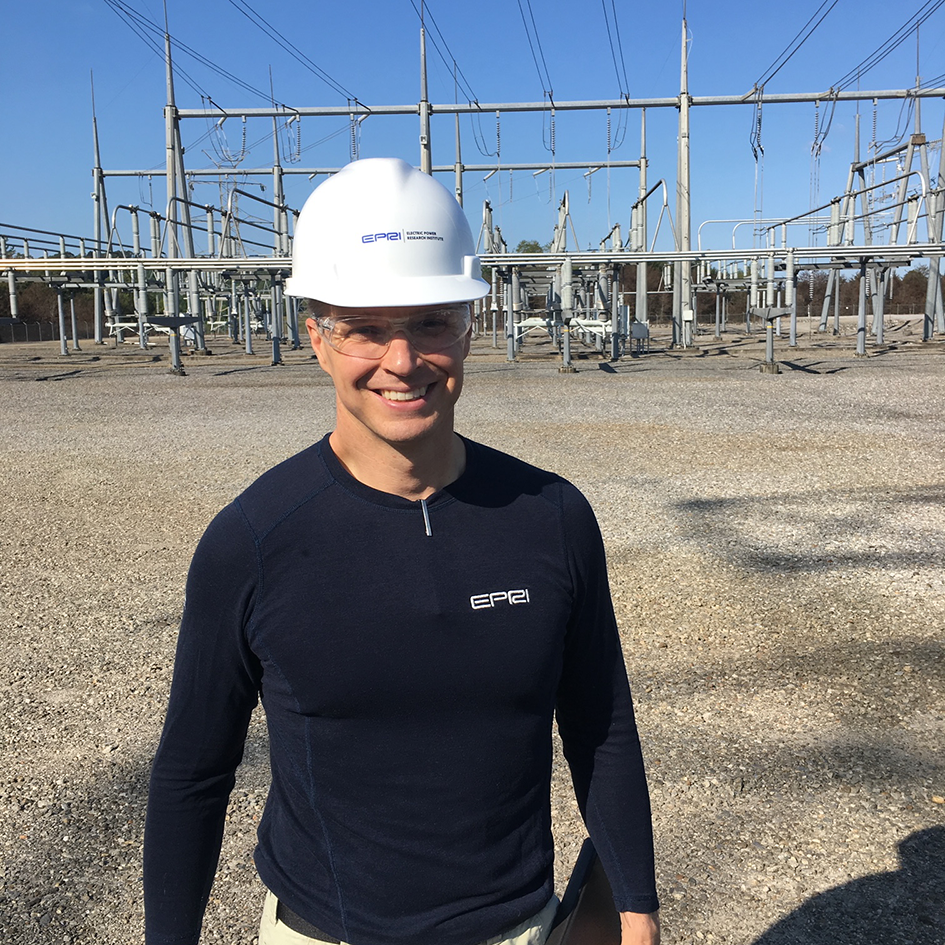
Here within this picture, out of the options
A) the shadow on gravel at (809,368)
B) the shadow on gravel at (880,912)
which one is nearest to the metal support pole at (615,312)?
the shadow on gravel at (809,368)

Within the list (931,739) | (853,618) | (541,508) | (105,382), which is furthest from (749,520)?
(105,382)

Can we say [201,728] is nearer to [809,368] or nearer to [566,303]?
[566,303]

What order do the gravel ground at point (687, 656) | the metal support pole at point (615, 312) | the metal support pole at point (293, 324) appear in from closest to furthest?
the gravel ground at point (687, 656), the metal support pole at point (615, 312), the metal support pole at point (293, 324)

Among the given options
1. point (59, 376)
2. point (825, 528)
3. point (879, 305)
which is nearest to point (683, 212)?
point (879, 305)

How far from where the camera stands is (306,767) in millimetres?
1465

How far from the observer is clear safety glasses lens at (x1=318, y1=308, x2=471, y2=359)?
150 centimetres

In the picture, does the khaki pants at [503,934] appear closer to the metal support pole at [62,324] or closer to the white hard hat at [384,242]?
the white hard hat at [384,242]

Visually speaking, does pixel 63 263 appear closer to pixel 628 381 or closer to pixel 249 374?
pixel 249 374

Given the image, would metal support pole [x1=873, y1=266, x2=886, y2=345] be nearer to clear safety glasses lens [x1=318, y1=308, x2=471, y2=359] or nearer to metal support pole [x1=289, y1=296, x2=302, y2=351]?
metal support pole [x1=289, y1=296, x2=302, y2=351]

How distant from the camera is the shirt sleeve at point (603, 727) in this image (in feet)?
5.13

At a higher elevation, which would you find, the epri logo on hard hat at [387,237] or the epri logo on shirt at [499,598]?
the epri logo on hard hat at [387,237]

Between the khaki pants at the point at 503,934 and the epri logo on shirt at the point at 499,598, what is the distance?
0.48m

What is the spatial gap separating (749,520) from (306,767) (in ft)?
18.8

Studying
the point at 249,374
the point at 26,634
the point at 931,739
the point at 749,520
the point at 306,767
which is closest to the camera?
the point at 306,767
